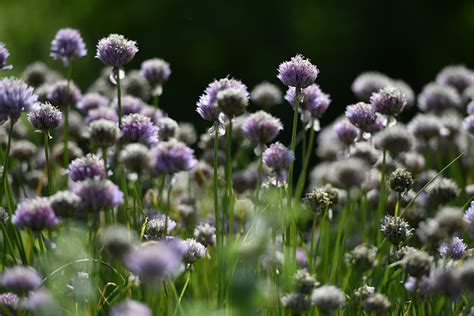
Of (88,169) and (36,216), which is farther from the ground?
(88,169)

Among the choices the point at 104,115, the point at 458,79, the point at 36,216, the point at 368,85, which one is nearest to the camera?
the point at 36,216

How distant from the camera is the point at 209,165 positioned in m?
2.96

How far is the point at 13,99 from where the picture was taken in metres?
1.57

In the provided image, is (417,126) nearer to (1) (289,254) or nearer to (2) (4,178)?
(1) (289,254)

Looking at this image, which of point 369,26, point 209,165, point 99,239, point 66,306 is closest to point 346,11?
point 369,26

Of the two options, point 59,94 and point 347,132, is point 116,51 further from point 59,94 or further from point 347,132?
point 347,132

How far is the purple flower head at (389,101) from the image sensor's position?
2.01 metres

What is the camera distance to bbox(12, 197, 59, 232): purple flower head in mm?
1520

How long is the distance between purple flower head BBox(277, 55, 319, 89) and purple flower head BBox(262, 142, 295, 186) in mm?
155

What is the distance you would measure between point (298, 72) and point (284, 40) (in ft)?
13.4

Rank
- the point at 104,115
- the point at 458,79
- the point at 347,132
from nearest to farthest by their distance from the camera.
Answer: the point at 347,132 < the point at 104,115 < the point at 458,79

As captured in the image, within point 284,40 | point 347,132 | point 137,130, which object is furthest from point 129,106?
point 284,40

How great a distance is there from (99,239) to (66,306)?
383 mm

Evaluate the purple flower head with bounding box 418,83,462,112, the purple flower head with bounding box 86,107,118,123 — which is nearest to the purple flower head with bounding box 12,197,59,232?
the purple flower head with bounding box 86,107,118,123
